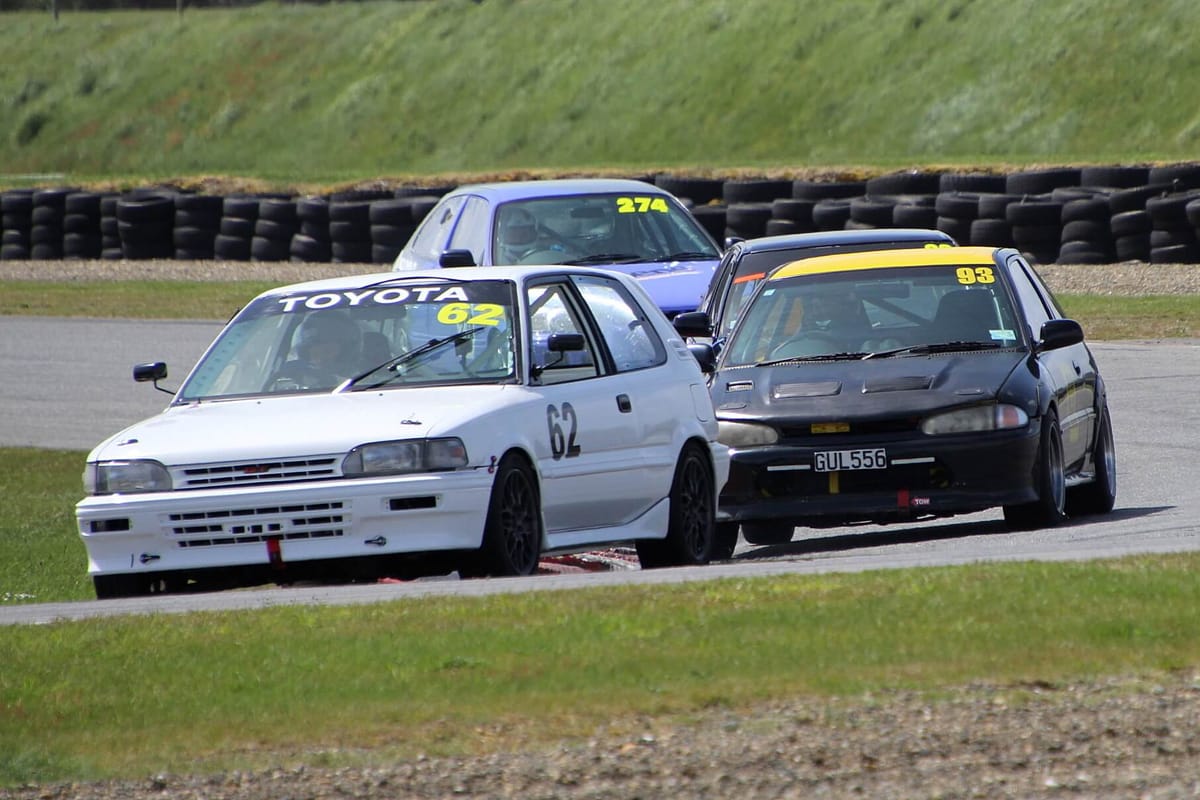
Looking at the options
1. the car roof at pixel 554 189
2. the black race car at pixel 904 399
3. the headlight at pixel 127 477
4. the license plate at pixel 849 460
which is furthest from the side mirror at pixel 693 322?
the car roof at pixel 554 189

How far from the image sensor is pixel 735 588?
311 inches

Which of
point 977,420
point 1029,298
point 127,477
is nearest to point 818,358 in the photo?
point 977,420

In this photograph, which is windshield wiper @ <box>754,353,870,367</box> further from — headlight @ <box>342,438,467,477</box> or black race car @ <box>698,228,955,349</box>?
headlight @ <box>342,438,467,477</box>

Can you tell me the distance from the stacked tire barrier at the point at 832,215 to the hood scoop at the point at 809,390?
14.6 meters

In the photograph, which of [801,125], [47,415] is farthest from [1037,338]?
[801,125]

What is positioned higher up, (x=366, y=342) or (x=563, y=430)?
(x=366, y=342)

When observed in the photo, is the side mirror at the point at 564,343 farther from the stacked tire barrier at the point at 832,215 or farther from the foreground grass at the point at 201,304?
the stacked tire barrier at the point at 832,215

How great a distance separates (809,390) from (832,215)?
51.1 ft

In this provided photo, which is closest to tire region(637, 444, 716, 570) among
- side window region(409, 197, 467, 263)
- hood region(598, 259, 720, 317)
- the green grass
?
hood region(598, 259, 720, 317)

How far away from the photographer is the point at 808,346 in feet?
38.2

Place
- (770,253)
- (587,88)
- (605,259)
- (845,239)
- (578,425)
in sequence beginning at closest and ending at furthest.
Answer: (578,425)
(845,239)
(770,253)
(605,259)
(587,88)

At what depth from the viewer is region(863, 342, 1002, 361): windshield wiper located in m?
11.3

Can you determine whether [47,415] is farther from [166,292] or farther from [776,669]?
[776,669]

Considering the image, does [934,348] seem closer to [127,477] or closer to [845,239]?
[845,239]
